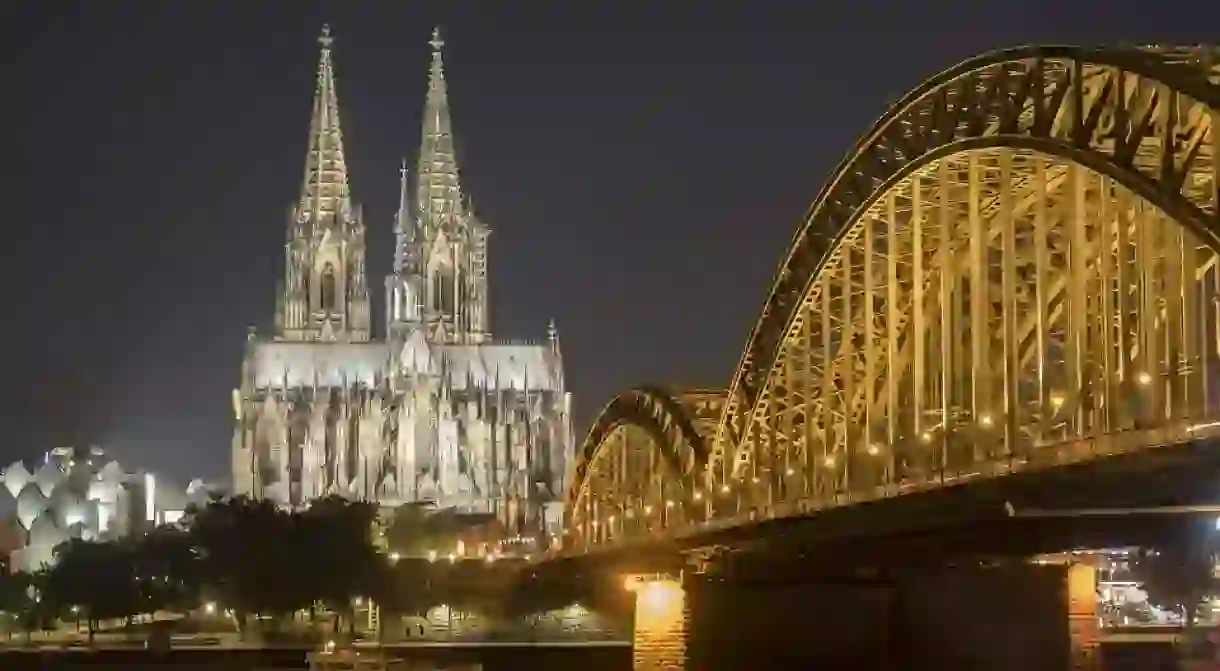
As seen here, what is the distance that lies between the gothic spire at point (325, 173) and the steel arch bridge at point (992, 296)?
11868 cm

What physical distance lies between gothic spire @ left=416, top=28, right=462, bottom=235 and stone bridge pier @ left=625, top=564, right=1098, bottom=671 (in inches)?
4643

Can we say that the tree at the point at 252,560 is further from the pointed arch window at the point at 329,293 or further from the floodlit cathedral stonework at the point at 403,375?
the pointed arch window at the point at 329,293

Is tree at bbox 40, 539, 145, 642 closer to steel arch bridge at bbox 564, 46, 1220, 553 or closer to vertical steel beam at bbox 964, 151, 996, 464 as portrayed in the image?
steel arch bridge at bbox 564, 46, 1220, 553

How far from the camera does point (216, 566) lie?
125 m

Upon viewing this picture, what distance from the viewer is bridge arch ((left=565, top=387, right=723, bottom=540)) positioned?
75.4m

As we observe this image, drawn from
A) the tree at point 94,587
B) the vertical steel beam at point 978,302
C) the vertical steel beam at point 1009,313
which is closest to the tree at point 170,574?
the tree at point 94,587

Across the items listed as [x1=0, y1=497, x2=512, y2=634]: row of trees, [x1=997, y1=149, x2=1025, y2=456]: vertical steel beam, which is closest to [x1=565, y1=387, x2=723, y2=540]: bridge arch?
[x1=0, y1=497, x2=512, y2=634]: row of trees

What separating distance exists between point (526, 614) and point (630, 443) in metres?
30.4

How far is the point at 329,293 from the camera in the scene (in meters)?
193

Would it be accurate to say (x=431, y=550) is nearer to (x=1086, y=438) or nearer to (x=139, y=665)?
(x=139, y=665)

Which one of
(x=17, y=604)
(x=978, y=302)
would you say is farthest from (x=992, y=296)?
(x=17, y=604)

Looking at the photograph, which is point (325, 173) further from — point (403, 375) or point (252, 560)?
point (252, 560)

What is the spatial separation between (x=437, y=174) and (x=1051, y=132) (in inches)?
5809

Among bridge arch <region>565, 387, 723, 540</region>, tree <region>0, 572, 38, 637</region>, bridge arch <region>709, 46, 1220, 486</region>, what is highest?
bridge arch <region>709, 46, 1220, 486</region>
